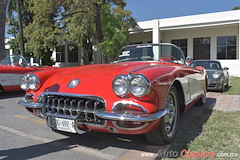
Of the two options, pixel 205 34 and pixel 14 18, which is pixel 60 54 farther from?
pixel 205 34

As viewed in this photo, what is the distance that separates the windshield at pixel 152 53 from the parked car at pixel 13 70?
4106 mm

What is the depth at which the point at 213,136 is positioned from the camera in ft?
10.00

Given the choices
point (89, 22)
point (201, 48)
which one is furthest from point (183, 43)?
point (89, 22)

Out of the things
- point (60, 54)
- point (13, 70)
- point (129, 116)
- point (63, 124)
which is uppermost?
point (60, 54)

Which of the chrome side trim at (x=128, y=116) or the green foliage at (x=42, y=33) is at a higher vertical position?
the green foliage at (x=42, y=33)

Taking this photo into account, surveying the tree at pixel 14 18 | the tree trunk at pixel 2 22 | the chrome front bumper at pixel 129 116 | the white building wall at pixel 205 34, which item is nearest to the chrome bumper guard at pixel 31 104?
the chrome front bumper at pixel 129 116

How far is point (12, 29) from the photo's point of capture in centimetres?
2375

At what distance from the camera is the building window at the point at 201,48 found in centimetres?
1656

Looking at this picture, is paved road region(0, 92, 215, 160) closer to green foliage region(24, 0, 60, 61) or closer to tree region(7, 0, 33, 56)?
green foliage region(24, 0, 60, 61)

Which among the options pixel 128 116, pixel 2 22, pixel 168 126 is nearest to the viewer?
pixel 128 116

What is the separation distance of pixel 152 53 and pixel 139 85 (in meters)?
1.89

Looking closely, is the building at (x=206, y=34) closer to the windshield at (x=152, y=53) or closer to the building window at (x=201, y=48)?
the building window at (x=201, y=48)

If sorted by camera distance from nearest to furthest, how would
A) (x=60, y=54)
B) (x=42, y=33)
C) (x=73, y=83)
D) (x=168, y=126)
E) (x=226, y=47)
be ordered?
(x=73, y=83) < (x=168, y=126) < (x=226, y=47) < (x=42, y=33) < (x=60, y=54)

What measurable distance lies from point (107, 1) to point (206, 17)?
22.0 ft
